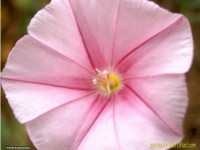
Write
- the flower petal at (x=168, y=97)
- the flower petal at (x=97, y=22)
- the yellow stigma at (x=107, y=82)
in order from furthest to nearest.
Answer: the yellow stigma at (x=107, y=82), the flower petal at (x=97, y=22), the flower petal at (x=168, y=97)

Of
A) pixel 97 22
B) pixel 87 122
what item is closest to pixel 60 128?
pixel 87 122

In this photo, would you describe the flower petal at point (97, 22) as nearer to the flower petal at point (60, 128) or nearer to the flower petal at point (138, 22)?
the flower petal at point (138, 22)

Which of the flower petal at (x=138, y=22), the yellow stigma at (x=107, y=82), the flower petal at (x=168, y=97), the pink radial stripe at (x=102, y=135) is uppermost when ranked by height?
the flower petal at (x=138, y=22)

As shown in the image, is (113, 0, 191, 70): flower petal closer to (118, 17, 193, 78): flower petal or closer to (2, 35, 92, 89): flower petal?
(118, 17, 193, 78): flower petal

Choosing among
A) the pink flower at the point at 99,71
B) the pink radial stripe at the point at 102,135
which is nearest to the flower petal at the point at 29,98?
the pink flower at the point at 99,71

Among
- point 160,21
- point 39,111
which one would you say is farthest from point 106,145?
point 160,21

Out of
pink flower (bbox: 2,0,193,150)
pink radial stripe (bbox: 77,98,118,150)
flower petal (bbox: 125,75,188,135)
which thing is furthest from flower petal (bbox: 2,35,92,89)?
flower petal (bbox: 125,75,188,135)

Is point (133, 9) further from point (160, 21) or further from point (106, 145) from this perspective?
point (106, 145)

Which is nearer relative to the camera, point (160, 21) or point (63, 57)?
point (160, 21)
